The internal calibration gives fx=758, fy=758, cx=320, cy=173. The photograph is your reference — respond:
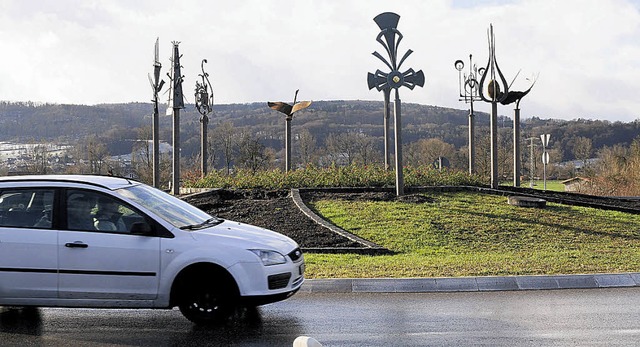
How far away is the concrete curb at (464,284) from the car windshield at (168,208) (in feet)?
7.14

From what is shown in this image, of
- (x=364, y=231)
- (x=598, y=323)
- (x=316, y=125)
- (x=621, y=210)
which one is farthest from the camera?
(x=316, y=125)

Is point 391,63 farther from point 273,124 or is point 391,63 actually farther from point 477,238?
point 273,124

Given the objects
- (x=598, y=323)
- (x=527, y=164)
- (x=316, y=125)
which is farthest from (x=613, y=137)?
(x=598, y=323)

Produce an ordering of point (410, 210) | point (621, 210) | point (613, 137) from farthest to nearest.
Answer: point (613, 137), point (621, 210), point (410, 210)

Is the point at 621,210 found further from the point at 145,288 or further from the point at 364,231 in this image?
the point at 145,288

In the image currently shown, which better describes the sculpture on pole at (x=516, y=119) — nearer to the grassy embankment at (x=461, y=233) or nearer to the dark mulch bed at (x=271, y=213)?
the grassy embankment at (x=461, y=233)

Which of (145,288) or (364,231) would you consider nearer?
(145,288)

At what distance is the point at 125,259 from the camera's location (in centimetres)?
788

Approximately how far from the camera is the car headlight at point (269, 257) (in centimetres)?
790

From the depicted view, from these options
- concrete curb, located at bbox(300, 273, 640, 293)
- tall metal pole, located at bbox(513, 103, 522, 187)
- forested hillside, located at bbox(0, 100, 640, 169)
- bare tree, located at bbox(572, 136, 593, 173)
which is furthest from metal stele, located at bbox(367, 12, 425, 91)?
bare tree, located at bbox(572, 136, 593, 173)

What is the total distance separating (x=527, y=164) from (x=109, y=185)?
190 ft

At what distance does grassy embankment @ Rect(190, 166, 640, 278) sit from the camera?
38.5ft

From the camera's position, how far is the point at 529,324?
7.85 metres

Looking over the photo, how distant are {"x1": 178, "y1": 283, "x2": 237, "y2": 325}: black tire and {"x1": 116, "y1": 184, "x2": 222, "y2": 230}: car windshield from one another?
71cm
